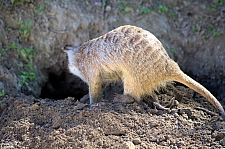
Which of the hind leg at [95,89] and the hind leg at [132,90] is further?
the hind leg at [95,89]

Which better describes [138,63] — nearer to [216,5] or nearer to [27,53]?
[27,53]

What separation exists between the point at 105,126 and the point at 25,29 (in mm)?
2433

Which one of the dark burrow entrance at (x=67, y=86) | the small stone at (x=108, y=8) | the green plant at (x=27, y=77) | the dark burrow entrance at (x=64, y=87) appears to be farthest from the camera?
the dark burrow entrance at (x=67, y=86)

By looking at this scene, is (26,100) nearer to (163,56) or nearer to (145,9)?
(163,56)

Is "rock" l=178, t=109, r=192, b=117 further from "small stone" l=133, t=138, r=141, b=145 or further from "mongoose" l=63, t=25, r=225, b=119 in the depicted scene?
"small stone" l=133, t=138, r=141, b=145

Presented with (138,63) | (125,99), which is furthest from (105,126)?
(138,63)

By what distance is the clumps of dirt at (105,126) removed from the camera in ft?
9.70

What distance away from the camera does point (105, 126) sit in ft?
A: 10.3

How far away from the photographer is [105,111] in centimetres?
337

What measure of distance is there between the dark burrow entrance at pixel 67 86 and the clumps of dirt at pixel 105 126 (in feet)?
5.66

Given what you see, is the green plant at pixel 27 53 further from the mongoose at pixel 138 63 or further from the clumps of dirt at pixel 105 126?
the mongoose at pixel 138 63

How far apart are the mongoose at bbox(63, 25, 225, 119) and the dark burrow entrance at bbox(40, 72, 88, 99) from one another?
5.05ft

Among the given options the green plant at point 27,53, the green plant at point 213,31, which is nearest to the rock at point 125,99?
the green plant at point 27,53

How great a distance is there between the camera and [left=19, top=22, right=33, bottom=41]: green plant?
4727 mm
